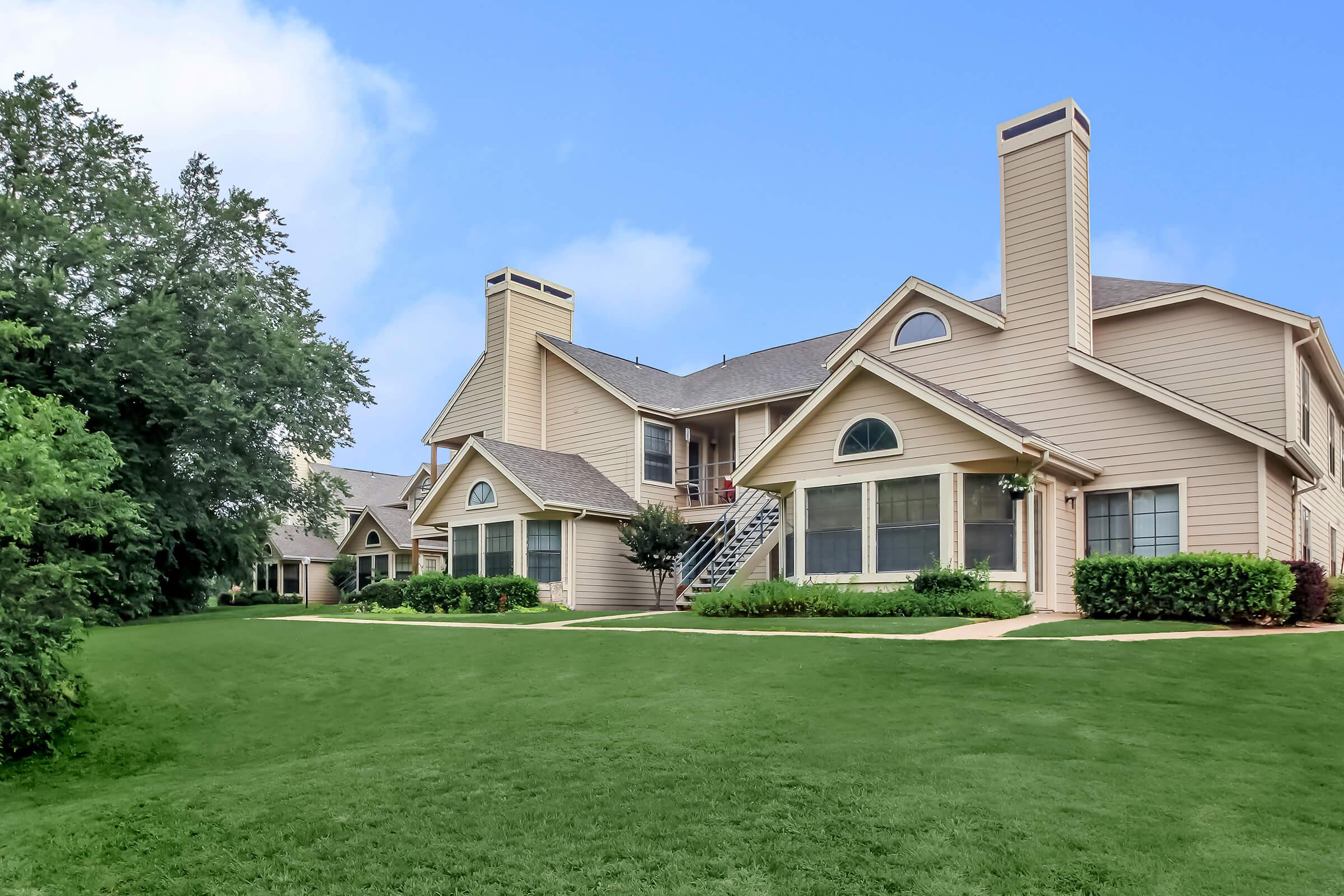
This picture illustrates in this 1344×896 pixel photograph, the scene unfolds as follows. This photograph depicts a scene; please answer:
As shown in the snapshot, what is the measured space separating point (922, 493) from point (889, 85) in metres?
7.50

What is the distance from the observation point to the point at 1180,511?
60.3 ft

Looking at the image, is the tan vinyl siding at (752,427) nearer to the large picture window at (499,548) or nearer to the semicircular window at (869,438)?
the large picture window at (499,548)

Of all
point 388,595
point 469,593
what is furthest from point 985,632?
point 388,595

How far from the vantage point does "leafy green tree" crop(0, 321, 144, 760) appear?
988 centimetres

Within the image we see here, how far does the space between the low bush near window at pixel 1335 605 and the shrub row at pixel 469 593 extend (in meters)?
16.2

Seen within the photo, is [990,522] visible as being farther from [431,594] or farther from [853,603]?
[431,594]

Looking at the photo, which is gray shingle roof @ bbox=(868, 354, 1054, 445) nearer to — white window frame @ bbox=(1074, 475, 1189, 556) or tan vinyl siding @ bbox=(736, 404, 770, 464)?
white window frame @ bbox=(1074, 475, 1189, 556)

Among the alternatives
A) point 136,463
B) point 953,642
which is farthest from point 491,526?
point 953,642

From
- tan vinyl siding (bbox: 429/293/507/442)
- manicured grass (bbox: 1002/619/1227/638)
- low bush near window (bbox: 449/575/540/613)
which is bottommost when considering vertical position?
low bush near window (bbox: 449/575/540/613)

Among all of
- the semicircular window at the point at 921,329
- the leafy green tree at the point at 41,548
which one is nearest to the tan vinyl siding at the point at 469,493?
Result: the semicircular window at the point at 921,329

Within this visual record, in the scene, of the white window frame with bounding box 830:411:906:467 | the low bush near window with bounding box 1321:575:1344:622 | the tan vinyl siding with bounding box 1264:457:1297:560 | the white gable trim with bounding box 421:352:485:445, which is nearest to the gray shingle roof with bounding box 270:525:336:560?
the white gable trim with bounding box 421:352:485:445

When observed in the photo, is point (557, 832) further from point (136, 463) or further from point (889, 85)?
point (136, 463)

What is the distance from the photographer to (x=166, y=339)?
24141mm

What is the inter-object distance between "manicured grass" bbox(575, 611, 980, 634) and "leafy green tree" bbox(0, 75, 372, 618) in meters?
11.9
